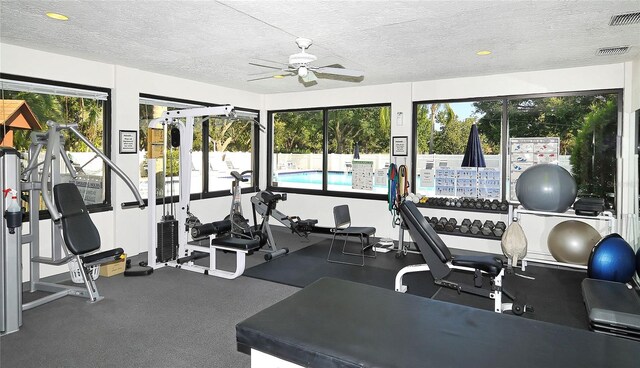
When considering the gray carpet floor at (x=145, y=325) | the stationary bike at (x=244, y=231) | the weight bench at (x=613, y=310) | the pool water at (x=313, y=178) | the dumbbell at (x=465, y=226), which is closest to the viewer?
the weight bench at (x=613, y=310)

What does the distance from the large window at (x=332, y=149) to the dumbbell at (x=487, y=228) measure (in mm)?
1648

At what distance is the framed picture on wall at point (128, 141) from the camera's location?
4961 millimetres

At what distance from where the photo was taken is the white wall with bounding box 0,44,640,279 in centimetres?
442

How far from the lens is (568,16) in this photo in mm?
3096

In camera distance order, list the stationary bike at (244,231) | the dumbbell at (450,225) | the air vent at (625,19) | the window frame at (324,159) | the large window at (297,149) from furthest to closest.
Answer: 1. the large window at (297,149)
2. the window frame at (324,159)
3. the dumbbell at (450,225)
4. the stationary bike at (244,231)
5. the air vent at (625,19)

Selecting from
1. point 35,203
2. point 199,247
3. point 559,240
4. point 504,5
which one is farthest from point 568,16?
point 35,203

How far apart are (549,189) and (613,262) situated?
3.23 feet

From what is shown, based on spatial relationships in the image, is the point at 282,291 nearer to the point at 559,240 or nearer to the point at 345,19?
the point at 345,19

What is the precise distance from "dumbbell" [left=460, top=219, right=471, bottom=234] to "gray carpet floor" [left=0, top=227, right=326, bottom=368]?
254 cm

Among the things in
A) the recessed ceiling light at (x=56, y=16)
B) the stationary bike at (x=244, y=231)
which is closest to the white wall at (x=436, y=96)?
the stationary bike at (x=244, y=231)

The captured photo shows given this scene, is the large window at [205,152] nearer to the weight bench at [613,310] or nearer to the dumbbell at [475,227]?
the dumbbell at [475,227]

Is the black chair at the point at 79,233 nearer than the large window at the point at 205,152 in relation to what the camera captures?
Yes

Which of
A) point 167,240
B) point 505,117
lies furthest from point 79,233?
point 505,117

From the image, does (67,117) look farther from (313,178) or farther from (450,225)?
(450,225)
